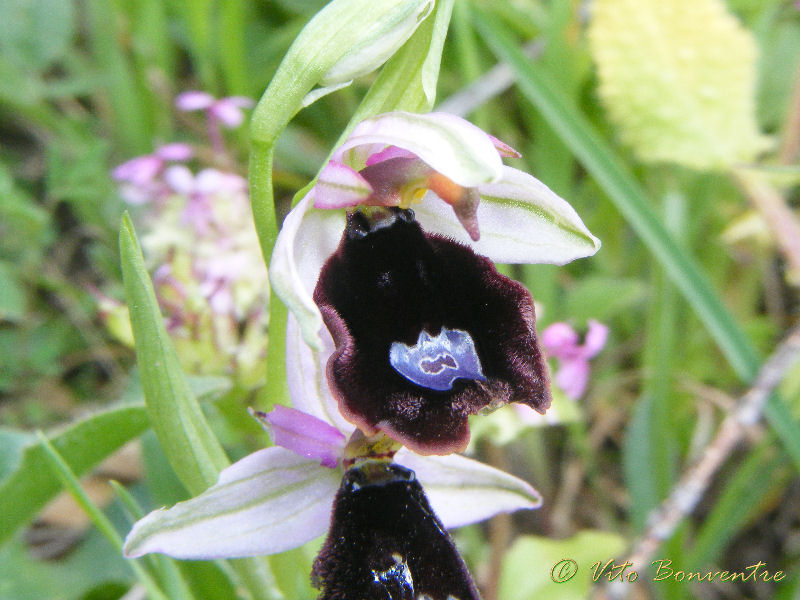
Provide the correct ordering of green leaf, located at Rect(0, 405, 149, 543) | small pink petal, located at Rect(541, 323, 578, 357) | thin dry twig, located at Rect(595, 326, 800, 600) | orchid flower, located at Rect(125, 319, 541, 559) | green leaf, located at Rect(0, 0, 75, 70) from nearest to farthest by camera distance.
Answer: orchid flower, located at Rect(125, 319, 541, 559)
green leaf, located at Rect(0, 405, 149, 543)
thin dry twig, located at Rect(595, 326, 800, 600)
small pink petal, located at Rect(541, 323, 578, 357)
green leaf, located at Rect(0, 0, 75, 70)

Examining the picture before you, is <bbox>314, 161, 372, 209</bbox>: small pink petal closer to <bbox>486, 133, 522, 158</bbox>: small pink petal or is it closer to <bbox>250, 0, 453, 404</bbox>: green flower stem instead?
<bbox>250, 0, 453, 404</bbox>: green flower stem

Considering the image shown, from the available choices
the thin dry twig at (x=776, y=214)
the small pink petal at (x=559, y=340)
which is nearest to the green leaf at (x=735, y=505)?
the thin dry twig at (x=776, y=214)

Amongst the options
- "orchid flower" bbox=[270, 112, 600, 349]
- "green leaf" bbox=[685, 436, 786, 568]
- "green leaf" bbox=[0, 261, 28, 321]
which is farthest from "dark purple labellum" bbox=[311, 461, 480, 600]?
"green leaf" bbox=[0, 261, 28, 321]

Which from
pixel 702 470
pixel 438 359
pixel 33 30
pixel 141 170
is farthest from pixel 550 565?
pixel 33 30

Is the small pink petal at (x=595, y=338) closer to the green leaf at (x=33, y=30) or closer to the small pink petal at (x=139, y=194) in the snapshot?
the small pink petal at (x=139, y=194)

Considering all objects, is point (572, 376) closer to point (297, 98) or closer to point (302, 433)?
point (302, 433)

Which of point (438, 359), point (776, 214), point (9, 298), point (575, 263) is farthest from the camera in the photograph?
point (575, 263)
